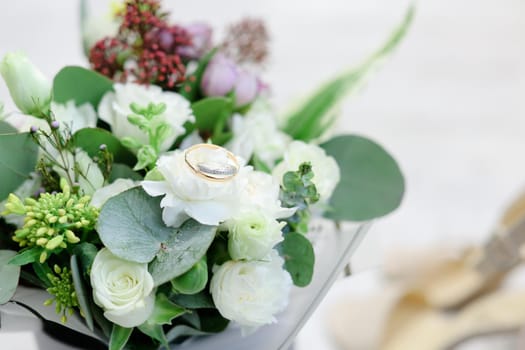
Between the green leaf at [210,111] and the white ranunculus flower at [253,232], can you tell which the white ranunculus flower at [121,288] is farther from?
the green leaf at [210,111]

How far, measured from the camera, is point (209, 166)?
414 millimetres

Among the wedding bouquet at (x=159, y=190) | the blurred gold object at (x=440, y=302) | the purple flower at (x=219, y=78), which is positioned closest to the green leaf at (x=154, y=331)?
the wedding bouquet at (x=159, y=190)

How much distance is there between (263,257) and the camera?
455mm

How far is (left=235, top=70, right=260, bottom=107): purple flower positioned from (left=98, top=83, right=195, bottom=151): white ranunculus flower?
72mm

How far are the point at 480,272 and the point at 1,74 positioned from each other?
2.51ft

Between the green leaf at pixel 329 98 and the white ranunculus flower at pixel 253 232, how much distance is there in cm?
19

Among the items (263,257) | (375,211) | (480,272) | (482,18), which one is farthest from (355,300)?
(482,18)

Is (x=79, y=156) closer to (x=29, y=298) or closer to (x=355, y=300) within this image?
(x=29, y=298)

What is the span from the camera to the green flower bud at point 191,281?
44cm

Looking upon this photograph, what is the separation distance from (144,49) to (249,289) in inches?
9.3

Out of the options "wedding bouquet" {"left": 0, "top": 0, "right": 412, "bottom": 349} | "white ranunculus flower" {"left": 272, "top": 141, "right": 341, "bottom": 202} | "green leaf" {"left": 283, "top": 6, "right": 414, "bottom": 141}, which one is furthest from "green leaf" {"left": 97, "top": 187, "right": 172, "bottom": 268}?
"green leaf" {"left": 283, "top": 6, "right": 414, "bottom": 141}

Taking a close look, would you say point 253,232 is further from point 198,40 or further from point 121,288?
point 198,40

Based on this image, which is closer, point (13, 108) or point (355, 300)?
point (13, 108)

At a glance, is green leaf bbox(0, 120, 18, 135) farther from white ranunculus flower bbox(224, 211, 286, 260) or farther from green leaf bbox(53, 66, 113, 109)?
white ranunculus flower bbox(224, 211, 286, 260)
